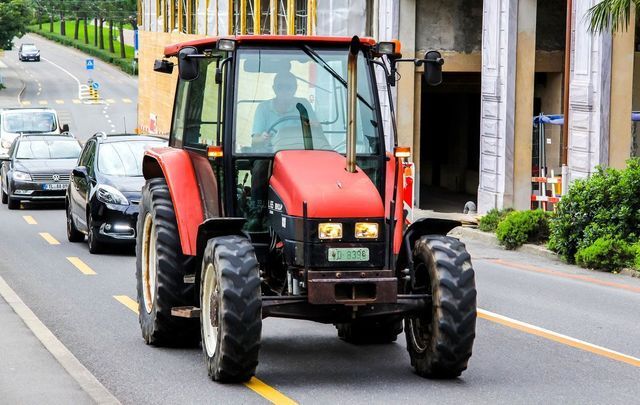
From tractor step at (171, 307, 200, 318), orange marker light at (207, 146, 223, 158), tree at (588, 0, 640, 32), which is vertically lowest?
tractor step at (171, 307, 200, 318)

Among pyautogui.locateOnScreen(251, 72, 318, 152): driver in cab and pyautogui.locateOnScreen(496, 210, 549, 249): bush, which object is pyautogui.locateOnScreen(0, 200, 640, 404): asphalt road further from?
pyautogui.locateOnScreen(496, 210, 549, 249): bush

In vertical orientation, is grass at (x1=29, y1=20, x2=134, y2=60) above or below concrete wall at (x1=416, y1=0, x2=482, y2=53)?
above

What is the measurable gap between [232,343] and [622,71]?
1805 cm

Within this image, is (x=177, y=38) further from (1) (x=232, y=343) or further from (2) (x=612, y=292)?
(1) (x=232, y=343)

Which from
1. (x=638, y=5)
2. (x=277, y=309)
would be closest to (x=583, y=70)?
(x=638, y=5)

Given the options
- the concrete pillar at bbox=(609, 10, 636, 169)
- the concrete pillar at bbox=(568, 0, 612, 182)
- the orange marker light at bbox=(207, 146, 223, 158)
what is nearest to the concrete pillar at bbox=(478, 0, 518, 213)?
the concrete pillar at bbox=(568, 0, 612, 182)

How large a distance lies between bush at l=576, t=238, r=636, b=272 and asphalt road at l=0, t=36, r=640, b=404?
0.29 m

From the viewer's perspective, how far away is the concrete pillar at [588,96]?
85.9ft

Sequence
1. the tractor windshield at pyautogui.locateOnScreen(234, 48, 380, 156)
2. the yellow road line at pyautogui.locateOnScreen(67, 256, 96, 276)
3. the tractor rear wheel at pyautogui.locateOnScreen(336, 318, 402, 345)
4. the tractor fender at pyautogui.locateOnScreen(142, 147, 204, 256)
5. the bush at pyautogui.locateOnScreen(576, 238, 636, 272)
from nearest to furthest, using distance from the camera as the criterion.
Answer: the tractor windshield at pyautogui.locateOnScreen(234, 48, 380, 156) → the tractor fender at pyautogui.locateOnScreen(142, 147, 204, 256) → the tractor rear wheel at pyautogui.locateOnScreen(336, 318, 402, 345) → the yellow road line at pyautogui.locateOnScreen(67, 256, 96, 276) → the bush at pyautogui.locateOnScreen(576, 238, 636, 272)

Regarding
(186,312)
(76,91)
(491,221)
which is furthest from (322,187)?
(76,91)

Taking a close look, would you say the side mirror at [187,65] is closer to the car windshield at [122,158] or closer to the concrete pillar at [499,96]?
the car windshield at [122,158]

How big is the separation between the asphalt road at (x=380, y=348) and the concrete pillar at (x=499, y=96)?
10.2 m

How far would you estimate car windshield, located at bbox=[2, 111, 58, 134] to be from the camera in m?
38.8

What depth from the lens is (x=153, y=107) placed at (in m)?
64.4
